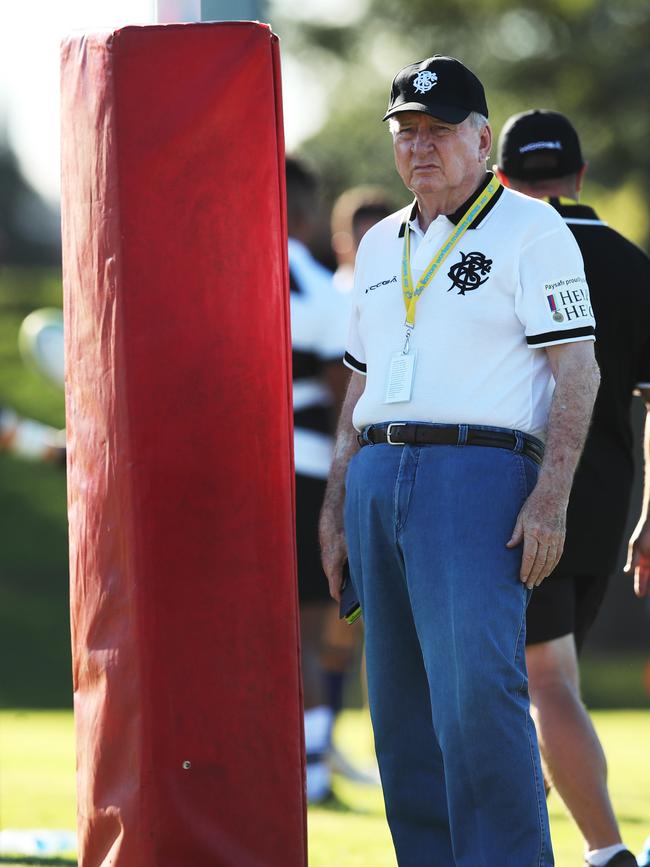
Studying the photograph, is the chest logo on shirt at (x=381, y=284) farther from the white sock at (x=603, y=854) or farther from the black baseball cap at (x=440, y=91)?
the white sock at (x=603, y=854)

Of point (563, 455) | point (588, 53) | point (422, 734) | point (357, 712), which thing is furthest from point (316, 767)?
point (588, 53)

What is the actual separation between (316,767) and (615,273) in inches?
114

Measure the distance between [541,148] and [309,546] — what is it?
8.12 feet

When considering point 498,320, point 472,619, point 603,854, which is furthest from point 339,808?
point 498,320

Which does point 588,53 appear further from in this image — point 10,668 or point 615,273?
point 615,273

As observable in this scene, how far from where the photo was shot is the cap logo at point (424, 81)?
3.69 meters

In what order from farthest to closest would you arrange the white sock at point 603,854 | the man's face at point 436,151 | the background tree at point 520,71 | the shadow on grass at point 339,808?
the background tree at point 520,71 < the shadow on grass at point 339,808 < the white sock at point 603,854 < the man's face at point 436,151

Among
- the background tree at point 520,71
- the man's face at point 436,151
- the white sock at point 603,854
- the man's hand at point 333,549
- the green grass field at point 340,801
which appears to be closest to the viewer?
the man's face at point 436,151

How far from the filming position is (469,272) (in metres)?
3.64

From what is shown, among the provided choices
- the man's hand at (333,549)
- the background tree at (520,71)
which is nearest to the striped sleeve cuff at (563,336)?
the man's hand at (333,549)

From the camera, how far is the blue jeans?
3535 mm

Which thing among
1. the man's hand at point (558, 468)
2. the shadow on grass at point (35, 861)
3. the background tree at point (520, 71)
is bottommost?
the shadow on grass at point (35, 861)

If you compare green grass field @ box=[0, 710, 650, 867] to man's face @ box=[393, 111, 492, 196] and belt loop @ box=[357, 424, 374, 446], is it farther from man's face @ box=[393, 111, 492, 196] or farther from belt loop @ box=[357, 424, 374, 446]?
man's face @ box=[393, 111, 492, 196]

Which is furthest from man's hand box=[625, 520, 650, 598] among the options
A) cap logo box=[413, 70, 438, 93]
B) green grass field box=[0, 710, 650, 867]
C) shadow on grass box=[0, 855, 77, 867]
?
shadow on grass box=[0, 855, 77, 867]
